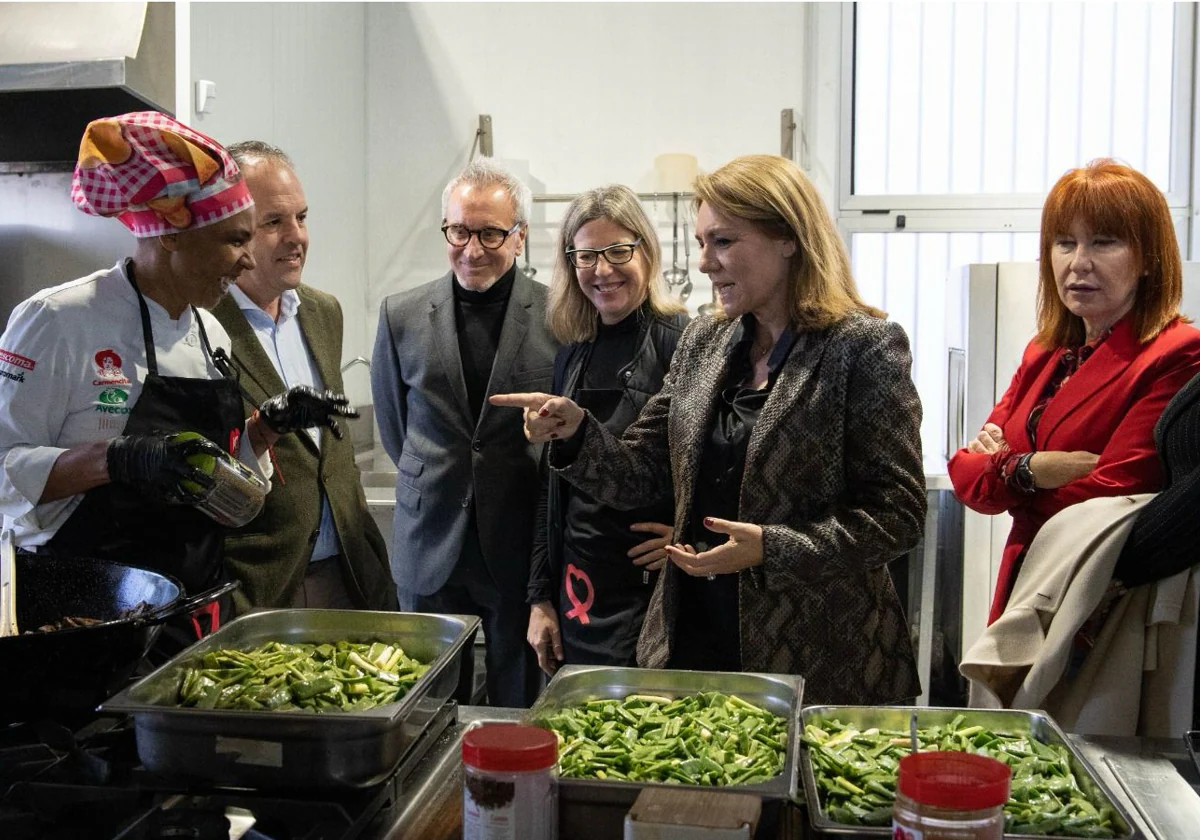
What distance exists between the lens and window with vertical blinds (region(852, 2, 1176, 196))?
4555 millimetres

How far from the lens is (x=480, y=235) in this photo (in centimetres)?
253

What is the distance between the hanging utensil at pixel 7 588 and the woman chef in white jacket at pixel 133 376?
226 millimetres

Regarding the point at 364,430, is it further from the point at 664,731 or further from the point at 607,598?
the point at 664,731

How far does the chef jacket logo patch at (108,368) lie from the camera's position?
5.55 feet

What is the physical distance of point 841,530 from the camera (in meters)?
1.71

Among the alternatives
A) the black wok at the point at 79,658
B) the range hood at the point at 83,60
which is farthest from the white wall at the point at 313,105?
the black wok at the point at 79,658

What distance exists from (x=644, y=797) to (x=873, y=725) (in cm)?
39

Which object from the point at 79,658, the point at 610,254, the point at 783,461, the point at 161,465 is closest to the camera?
the point at 79,658

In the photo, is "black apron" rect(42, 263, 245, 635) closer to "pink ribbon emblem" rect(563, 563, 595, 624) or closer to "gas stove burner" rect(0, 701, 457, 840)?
"gas stove burner" rect(0, 701, 457, 840)

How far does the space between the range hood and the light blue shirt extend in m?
0.45

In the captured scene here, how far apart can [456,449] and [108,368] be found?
35.9 inches

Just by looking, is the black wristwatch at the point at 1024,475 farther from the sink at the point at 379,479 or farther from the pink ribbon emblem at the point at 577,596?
the sink at the point at 379,479

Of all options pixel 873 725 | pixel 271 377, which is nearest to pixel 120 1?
pixel 271 377

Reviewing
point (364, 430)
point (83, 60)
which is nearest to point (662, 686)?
point (83, 60)
